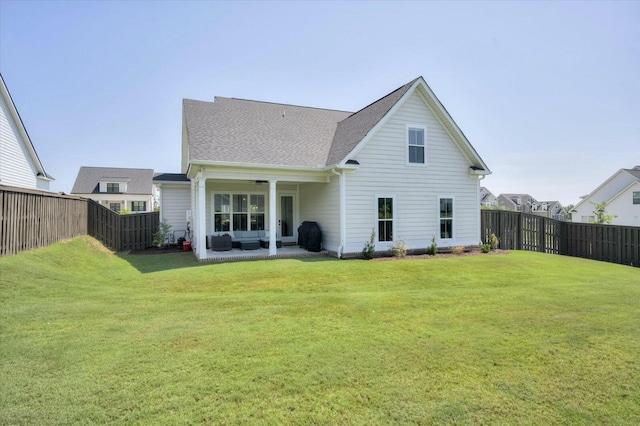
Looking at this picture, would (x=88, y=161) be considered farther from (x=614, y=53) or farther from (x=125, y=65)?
(x=614, y=53)

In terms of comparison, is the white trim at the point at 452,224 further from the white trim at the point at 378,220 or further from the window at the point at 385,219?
the window at the point at 385,219

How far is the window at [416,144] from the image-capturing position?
13352mm

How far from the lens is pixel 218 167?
11.6 m

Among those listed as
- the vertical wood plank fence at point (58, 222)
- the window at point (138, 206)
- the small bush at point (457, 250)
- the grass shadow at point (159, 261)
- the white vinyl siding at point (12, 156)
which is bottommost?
the grass shadow at point (159, 261)

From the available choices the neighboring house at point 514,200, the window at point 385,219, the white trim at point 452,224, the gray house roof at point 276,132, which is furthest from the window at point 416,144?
Answer: the neighboring house at point 514,200

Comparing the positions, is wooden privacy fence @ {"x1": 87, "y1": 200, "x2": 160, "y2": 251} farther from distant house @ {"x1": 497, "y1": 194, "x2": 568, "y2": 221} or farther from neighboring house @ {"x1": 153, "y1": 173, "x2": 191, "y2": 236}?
distant house @ {"x1": 497, "y1": 194, "x2": 568, "y2": 221}

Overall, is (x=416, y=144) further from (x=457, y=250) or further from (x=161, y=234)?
(x=161, y=234)

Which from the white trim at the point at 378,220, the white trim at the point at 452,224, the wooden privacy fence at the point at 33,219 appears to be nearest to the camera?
the wooden privacy fence at the point at 33,219

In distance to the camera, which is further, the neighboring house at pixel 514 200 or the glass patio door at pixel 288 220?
the neighboring house at pixel 514 200

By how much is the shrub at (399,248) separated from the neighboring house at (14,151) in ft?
52.5

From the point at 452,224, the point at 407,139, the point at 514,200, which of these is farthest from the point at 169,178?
the point at 514,200

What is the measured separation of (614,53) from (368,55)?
359 inches

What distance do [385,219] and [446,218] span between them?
3029mm

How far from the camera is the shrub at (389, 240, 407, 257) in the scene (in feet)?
41.2
